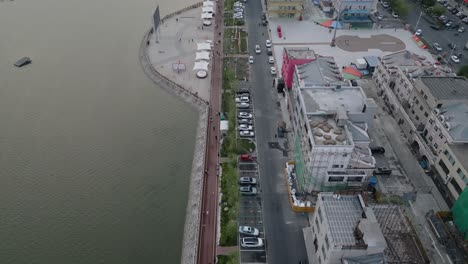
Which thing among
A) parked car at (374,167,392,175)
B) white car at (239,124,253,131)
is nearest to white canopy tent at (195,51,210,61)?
white car at (239,124,253,131)

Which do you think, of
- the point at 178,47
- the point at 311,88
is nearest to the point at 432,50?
the point at 311,88

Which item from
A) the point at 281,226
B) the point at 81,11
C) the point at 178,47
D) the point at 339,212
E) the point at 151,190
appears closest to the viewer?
the point at 339,212

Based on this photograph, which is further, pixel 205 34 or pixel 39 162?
pixel 205 34

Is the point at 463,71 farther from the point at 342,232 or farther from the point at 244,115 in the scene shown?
the point at 342,232

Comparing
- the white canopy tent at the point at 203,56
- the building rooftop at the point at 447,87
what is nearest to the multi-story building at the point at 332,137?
the building rooftop at the point at 447,87

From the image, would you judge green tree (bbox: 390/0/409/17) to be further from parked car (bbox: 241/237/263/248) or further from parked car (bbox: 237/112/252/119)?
parked car (bbox: 241/237/263/248)

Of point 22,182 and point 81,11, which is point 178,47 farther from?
point 22,182
